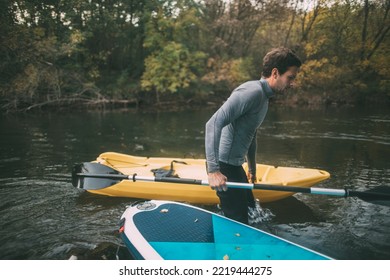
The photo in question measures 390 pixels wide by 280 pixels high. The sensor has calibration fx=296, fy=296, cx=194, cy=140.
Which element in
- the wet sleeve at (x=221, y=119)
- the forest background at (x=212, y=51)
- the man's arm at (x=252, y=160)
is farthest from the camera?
the forest background at (x=212, y=51)

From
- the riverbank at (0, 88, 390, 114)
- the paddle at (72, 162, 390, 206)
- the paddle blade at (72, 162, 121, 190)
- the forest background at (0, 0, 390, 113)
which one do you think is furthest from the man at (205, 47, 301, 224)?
the riverbank at (0, 88, 390, 114)

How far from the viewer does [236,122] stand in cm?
236

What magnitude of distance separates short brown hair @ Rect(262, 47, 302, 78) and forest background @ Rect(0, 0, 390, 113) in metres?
15.5

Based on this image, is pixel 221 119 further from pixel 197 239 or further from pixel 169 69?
pixel 169 69

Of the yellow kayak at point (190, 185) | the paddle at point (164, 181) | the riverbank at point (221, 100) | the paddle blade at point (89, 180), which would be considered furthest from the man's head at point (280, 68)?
the riverbank at point (221, 100)

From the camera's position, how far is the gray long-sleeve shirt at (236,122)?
215 centimetres

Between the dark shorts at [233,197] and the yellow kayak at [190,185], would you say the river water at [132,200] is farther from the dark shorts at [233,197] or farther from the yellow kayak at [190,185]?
the dark shorts at [233,197]

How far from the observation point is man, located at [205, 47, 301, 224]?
2.16 meters

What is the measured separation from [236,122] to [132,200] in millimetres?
2725

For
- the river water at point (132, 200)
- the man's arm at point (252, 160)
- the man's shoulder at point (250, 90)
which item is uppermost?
the man's shoulder at point (250, 90)

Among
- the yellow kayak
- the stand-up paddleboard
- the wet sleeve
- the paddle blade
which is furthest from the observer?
the yellow kayak

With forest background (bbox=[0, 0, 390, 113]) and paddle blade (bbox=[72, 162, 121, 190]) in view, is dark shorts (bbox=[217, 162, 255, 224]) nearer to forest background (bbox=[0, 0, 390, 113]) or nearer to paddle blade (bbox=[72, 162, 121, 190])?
paddle blade (bbox=[72, 162, 121, 190])

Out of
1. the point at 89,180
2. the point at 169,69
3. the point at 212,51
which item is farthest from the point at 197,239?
the point at 212,51
